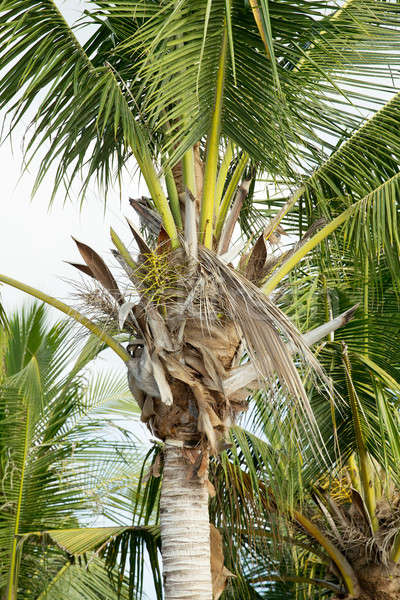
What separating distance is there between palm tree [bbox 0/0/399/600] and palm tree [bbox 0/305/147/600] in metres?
1.72

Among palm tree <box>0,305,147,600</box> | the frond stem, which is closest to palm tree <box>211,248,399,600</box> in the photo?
palm tree <box>0,305,147,600</box>

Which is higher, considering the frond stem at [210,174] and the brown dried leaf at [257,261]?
the frond stem at [210,174]

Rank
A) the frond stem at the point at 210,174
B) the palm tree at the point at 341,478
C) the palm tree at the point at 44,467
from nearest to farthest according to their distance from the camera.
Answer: the frond stem at the point at 210,174 < the palm tree at the point at 341,478 < the palm tree at the point at 44,467

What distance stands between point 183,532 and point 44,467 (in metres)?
3.24

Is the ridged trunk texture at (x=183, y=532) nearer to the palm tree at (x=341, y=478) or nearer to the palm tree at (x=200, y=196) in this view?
the palm tree at (x=200, y=196)

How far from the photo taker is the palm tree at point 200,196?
12.8 feet

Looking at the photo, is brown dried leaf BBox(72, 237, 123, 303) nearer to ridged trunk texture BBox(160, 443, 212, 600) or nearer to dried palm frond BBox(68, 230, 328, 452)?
dried palm frond BBox(68, 230, 328, 452)

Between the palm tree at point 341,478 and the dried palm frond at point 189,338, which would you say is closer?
the dried palm frond at point 189,338

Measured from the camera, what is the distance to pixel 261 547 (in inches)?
263

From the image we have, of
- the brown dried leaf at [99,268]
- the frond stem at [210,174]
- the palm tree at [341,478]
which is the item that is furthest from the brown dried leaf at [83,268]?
the palm tree at [341,478]

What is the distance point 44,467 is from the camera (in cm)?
692

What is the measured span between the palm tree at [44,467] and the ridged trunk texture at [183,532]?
1.63m

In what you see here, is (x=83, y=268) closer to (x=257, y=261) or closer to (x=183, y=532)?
(x=257, y=261)

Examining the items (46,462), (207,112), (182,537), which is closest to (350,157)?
(207,112)
